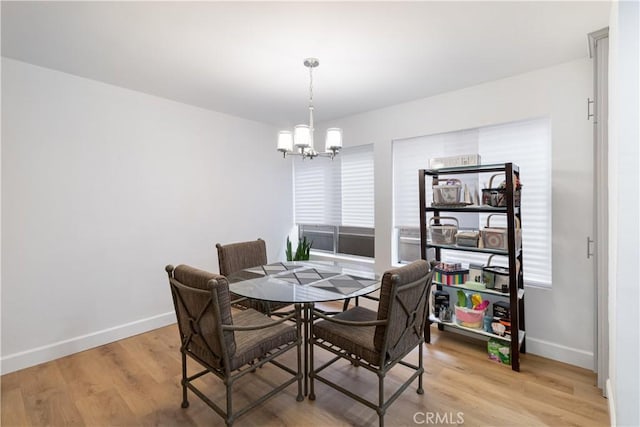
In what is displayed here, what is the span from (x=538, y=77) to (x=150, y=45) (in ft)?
10.2

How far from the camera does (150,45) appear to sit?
2.14 metres

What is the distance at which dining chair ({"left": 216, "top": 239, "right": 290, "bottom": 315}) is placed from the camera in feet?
8.68

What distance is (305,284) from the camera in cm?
222

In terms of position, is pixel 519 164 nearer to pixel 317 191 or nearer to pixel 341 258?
pixel 341 258

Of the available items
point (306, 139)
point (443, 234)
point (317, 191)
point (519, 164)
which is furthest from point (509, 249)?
point (317, 191)

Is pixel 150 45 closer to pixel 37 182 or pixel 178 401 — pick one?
pixel 37 182

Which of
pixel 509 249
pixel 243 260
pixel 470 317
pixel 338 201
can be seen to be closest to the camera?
pixel 509 249

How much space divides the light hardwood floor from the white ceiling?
248 centimetres

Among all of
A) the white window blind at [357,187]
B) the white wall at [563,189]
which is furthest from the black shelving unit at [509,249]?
the white window blind at [357,187]

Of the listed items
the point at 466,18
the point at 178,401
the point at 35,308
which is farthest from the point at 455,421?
the point at 35,308

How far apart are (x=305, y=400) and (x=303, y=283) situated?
0.78 metres

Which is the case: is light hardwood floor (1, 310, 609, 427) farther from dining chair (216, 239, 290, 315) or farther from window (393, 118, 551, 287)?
window (393, 118, 551, 287)

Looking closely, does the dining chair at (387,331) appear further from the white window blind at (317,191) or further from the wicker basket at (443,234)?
the white window blind at (317,191)

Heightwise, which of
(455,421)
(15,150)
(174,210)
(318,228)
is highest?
(15,150)
